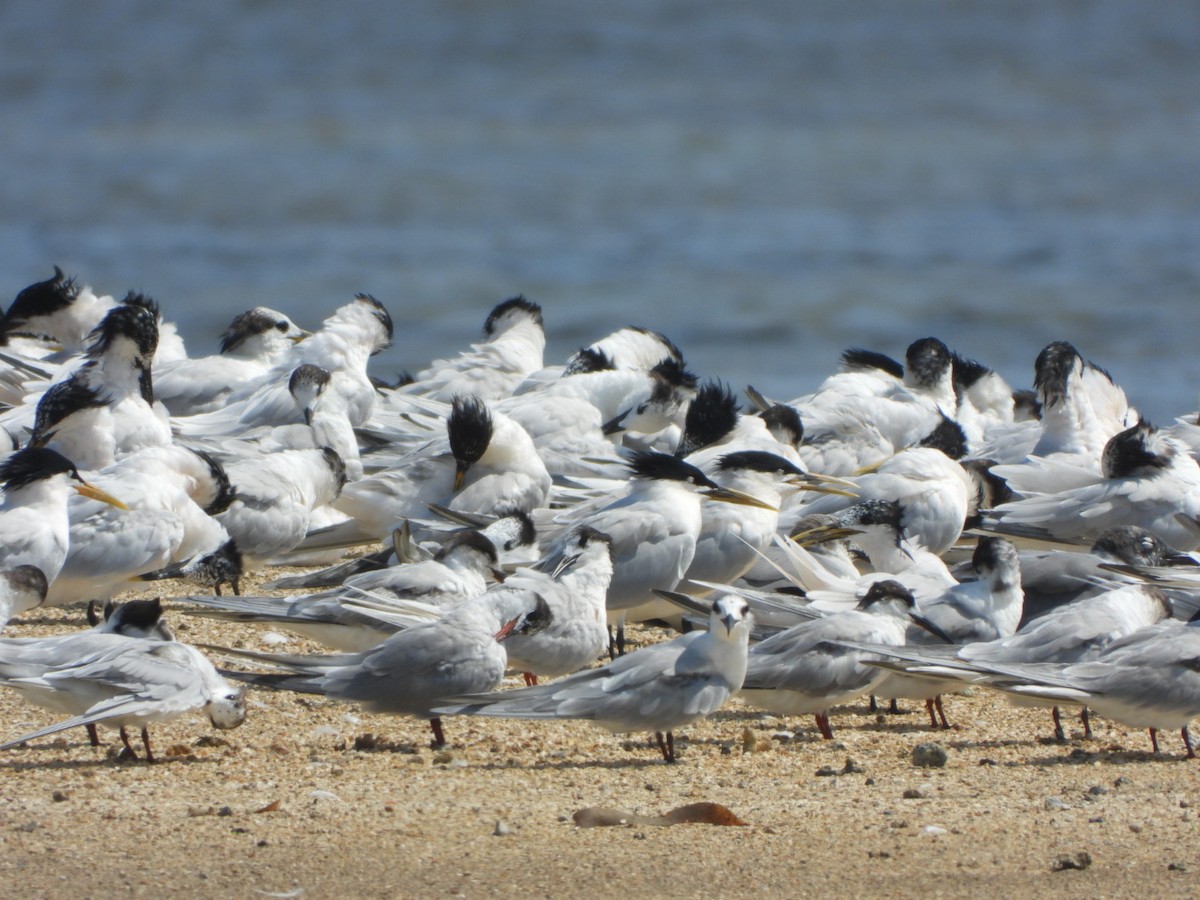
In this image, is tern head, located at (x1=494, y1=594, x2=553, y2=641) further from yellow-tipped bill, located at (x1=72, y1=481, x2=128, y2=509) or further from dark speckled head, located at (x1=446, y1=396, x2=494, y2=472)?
dark speckled head, located at (x1=446, y1=396, x2=494, y2=472)

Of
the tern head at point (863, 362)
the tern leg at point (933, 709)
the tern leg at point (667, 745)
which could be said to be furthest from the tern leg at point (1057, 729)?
the tern head at point (863, 362)

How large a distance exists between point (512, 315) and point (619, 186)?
16.2 metres

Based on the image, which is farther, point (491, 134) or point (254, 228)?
point (491, 134)

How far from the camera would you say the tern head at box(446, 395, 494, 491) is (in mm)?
7355

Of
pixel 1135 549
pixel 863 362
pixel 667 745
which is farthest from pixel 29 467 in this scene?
pixel 863 362

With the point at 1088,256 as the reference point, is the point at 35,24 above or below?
above

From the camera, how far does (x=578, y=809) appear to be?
4.29m

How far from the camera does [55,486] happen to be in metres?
6.12

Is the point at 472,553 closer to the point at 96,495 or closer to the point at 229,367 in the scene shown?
the point at 96,495

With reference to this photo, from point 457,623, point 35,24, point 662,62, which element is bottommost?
point 457,623

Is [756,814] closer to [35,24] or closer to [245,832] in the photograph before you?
[245,832]

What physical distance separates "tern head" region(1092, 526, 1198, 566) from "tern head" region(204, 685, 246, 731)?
284cm

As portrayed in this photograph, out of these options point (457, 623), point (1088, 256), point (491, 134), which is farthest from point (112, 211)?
point (457, 623)

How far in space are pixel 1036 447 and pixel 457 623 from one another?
4337 mm
